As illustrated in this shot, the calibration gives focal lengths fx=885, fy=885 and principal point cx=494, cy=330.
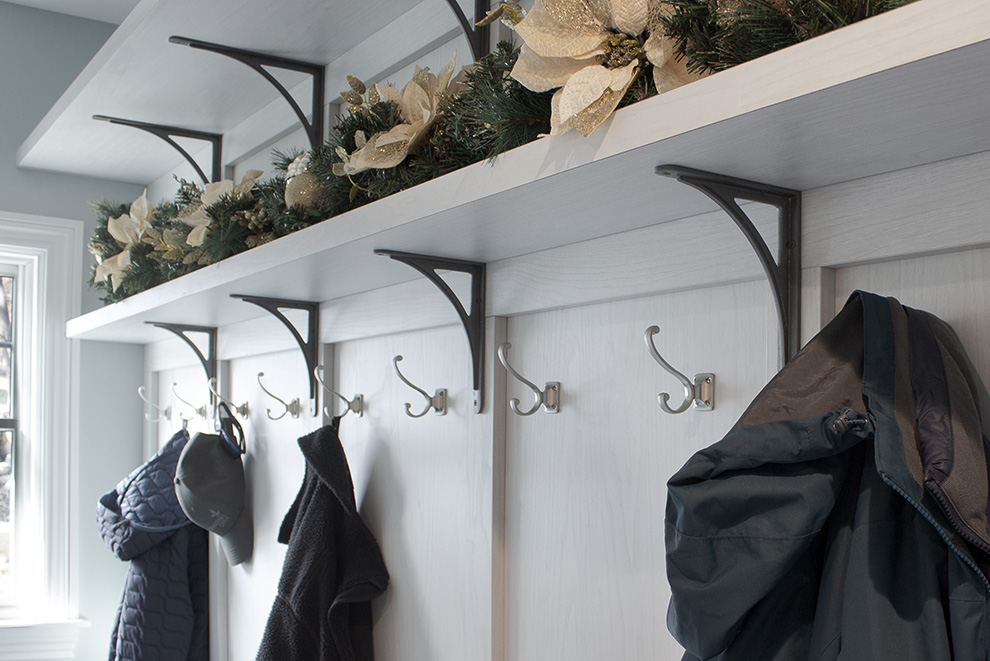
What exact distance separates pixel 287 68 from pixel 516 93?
913 millimetres

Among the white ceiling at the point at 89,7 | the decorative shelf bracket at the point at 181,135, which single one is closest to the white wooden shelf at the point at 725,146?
the decorative shelf bracket at the point at 181,135

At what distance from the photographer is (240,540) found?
1.85 meters

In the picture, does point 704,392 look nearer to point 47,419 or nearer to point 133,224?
point 133,224

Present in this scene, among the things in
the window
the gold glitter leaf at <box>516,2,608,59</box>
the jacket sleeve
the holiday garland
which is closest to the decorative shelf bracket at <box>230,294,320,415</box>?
the holiday garland

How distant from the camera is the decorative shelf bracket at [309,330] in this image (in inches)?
63.4

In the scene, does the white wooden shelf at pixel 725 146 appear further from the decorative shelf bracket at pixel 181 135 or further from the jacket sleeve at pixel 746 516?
the decorative shelf bracket at pixel 181 135

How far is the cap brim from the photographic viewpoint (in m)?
1.85

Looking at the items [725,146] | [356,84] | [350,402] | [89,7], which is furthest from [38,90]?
[725,146]

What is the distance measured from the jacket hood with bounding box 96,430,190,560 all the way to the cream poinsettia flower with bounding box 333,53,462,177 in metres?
1.23

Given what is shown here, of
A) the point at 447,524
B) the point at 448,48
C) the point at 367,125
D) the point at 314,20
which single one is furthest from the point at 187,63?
the point at 447,524

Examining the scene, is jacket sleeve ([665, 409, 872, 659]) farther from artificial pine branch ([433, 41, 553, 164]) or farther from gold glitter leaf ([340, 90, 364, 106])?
gold glitter leaf ([340, 90, 364, 106])

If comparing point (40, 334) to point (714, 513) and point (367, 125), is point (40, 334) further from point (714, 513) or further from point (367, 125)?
point (714, 513)

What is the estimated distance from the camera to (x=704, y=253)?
0.93m

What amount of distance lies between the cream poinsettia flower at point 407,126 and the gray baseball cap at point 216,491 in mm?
959
